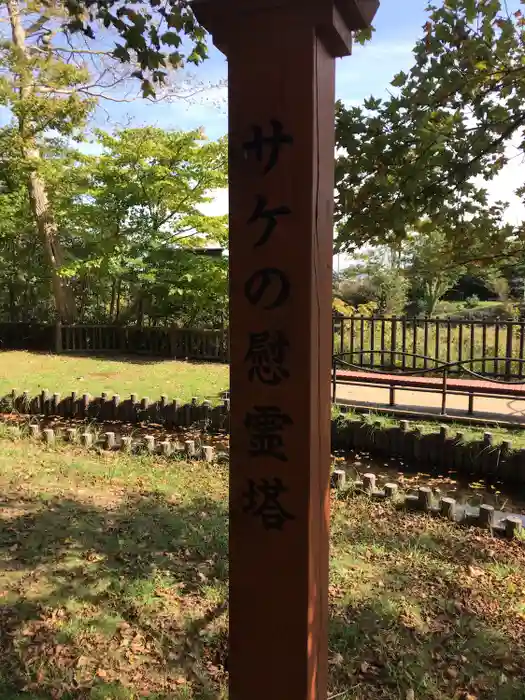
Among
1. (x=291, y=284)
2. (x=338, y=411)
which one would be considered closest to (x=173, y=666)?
(x=291, y=284)

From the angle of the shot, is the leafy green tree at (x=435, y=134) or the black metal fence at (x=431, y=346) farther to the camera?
the black metal fence at (x=431, y=346)

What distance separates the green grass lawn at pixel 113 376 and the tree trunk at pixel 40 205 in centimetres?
229

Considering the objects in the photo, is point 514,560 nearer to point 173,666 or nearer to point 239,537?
point 173,666

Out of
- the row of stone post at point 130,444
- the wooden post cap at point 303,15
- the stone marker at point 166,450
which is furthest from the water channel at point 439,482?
the wooden post cap at point 303,15

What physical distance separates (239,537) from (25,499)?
3.34 meters

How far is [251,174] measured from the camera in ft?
5.30

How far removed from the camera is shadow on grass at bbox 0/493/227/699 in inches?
96.8

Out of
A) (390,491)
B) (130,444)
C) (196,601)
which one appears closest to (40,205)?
(130,444)

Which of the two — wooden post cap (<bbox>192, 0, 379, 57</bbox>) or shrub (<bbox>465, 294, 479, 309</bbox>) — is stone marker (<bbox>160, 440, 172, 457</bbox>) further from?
shrub (<bbox>465, 294, 479, 309</bbox>)

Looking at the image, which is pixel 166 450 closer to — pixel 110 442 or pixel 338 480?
pixel 110 442

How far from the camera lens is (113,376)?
10664mm

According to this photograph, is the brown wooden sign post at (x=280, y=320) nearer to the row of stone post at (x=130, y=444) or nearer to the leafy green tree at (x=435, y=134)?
the leafy green tree at (x=435, y=134)

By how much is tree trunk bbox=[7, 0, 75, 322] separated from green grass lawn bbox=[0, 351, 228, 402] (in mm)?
2292

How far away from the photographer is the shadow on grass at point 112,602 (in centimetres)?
246
